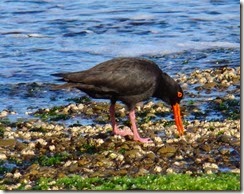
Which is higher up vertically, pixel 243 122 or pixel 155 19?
pixel 243 122

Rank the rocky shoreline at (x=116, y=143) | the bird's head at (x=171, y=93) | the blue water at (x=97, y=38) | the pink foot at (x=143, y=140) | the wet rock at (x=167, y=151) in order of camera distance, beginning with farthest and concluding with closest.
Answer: the blue water at (x=97, y=38)
the bird's head at (x=171, y=93)
the pink foot at (x=143, y=140)
the wet rock at (x=167, y=151)
the rocky shoreline at (x=116, y=143)

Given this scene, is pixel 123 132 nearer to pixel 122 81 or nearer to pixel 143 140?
pixel 143 140

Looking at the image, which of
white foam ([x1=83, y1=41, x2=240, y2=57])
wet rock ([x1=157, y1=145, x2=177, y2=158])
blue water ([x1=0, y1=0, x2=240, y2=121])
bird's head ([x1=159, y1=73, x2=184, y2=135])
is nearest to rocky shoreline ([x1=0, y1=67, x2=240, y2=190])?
wet rock ([x1=157, y1=145, x2=177, y2=158])

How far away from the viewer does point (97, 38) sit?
23828 millimetres

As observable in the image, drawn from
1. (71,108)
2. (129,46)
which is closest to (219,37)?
(129,46)

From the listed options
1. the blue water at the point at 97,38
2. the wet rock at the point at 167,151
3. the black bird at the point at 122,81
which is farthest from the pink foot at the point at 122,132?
the blue water at the point at 97,38

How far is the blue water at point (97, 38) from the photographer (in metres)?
19.0

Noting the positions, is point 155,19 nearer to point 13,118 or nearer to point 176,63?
point 176,63

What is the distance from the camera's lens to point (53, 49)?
883 inches

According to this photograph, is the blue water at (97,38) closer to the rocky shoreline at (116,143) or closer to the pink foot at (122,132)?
the rocky shoreline at (116,143)

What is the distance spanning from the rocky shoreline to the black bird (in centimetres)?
46

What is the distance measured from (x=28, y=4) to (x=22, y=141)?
55.9 ft

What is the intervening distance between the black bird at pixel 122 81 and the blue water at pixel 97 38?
2.87 metres

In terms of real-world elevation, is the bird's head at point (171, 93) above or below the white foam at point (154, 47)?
above
